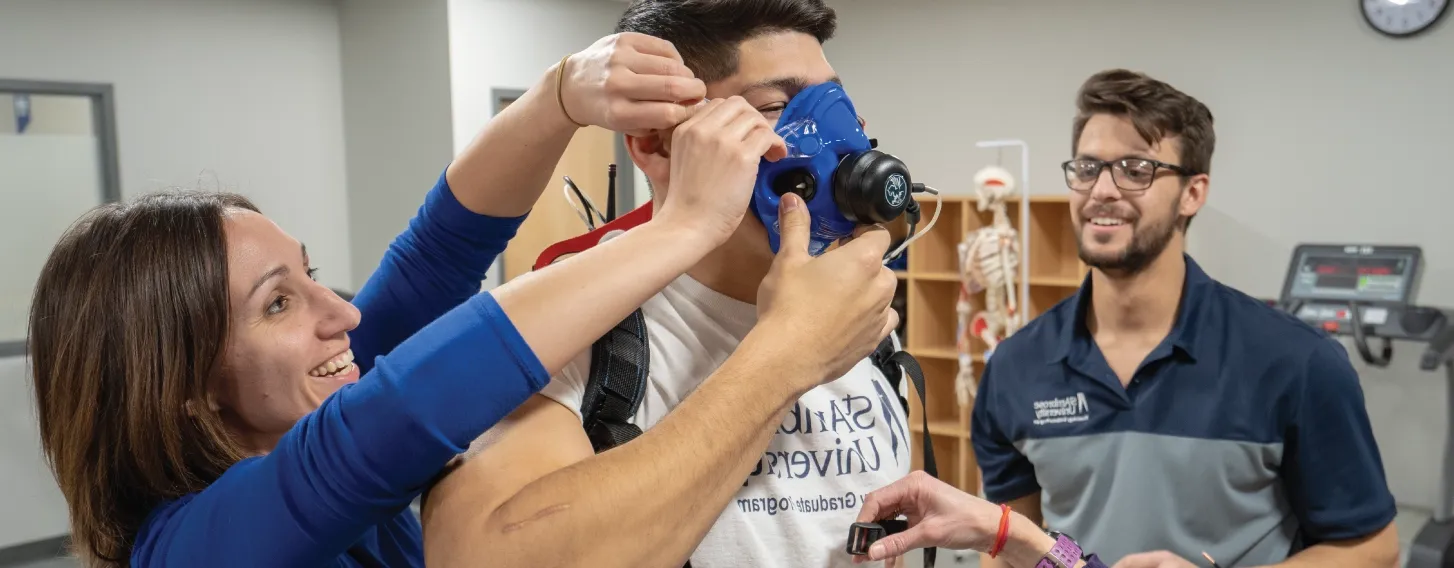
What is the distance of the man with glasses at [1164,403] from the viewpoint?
1.95 m

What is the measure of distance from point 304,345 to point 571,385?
0.37 m

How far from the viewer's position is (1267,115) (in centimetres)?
500

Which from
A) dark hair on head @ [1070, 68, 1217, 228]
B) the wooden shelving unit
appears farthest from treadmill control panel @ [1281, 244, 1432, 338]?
dark hair on head @ [1070, 68, 1217, 228]

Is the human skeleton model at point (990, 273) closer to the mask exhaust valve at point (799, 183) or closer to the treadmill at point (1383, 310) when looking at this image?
the treadmill at point (1383, 310)

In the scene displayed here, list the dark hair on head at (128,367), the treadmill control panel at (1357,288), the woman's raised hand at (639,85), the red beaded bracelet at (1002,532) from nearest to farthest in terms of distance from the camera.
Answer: the woman's raised hand at (639,85), the dark hair on head at (128,367), the red beaded bracelet at (1002,532), the treadmill control panel at (1357,288)

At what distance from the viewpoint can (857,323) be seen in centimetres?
104

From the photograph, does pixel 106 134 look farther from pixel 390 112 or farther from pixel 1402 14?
pixel 1402 14

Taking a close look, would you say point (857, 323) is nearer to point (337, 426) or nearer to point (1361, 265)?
point (337, 426)

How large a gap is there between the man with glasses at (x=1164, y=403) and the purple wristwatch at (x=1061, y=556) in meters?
0.16

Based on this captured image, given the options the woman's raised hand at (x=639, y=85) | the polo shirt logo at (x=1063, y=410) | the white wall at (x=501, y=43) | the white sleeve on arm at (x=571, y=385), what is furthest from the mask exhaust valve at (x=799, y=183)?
the white wall at (x=501, y=43)

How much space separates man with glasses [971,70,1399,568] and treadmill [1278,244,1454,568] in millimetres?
2325

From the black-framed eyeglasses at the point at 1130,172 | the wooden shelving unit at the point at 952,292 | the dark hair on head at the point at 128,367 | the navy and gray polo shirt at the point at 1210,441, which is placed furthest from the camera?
the wooden shelving unit at the point at 952,292

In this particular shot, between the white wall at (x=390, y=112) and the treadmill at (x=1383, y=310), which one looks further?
the white wall at (x=390, y=112)

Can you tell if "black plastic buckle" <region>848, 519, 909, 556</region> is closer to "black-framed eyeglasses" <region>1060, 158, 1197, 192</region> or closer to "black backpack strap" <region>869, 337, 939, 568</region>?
"black backpack strap" <region>869, 337, 939, 568</region>
